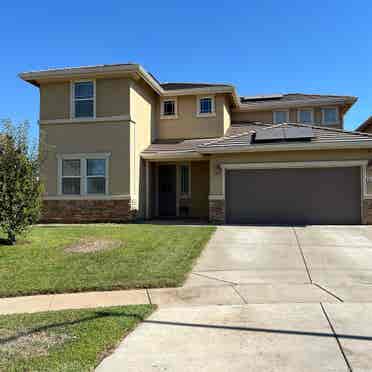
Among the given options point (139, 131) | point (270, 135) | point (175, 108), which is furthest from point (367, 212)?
point (175, 108)

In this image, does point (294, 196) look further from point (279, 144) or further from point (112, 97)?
point (112, 97)

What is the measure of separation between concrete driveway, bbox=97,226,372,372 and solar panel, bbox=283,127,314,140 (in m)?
6.72

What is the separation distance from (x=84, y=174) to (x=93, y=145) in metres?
1.29

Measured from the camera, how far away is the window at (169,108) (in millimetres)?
19859

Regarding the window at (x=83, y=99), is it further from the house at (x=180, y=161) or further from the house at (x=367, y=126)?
the house at (x=367, y=126)

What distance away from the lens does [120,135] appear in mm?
16453

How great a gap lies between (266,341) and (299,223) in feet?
38.1

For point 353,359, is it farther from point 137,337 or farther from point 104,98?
point 104,98

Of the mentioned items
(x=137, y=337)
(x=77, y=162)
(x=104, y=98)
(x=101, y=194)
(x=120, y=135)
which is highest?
(x=104, y=98)

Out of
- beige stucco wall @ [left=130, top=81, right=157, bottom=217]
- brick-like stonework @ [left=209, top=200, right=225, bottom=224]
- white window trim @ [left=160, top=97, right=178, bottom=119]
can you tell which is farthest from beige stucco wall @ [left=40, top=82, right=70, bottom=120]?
brick-like stonework @ [left=209, top=200, right=225, bottom=224]

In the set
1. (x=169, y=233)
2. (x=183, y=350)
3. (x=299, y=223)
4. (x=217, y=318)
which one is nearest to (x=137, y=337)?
(x=183, y=350)

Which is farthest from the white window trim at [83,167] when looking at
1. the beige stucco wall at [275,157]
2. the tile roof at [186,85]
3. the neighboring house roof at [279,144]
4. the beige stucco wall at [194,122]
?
the tile roof at [186,85]

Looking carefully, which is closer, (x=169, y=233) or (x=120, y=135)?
(x=169, y=233)

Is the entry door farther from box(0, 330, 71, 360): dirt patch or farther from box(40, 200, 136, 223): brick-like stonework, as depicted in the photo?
box(0, 330, 71, 360): dirt patch
